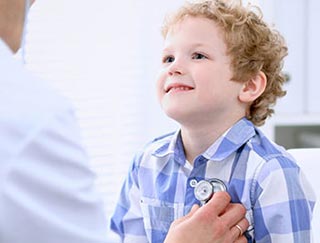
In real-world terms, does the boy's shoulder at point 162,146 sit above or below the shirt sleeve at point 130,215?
above

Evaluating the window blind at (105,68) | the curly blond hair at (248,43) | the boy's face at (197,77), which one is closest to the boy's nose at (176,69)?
the boy's face at (197,77)

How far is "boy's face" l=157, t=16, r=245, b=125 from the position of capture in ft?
3.95

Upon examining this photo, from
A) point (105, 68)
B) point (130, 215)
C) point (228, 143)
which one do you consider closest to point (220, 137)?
point (228, 143)

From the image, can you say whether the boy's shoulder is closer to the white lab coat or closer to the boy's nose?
the boy's nose

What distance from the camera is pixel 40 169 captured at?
2.06 feet

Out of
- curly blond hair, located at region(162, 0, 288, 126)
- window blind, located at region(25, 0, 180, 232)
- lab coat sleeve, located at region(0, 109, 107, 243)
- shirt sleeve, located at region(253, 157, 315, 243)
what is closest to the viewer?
lab coat sleeve, located at region(0, 109, 107, 243)

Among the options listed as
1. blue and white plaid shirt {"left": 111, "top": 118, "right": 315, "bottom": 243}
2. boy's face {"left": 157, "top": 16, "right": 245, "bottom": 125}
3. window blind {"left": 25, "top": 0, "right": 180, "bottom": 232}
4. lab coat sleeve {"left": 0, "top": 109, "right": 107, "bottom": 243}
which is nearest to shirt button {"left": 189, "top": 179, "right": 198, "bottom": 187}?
blue and white plaid shirt {"left": 111, "top": 118, "right": 315, "bottom": 243}

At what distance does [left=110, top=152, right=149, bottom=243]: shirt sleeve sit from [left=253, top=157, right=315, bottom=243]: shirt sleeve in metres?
0.27

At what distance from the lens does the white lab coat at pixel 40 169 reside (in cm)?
60

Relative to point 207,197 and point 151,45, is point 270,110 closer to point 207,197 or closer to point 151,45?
point 207,197

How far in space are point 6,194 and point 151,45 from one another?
5.92 feet

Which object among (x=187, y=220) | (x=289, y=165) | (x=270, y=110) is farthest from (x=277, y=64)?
(x=187, y=220)

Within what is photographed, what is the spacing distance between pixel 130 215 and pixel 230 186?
25 centimetres

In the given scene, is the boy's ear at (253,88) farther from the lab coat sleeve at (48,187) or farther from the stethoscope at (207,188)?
the lab coat sleeve at (48,187)
